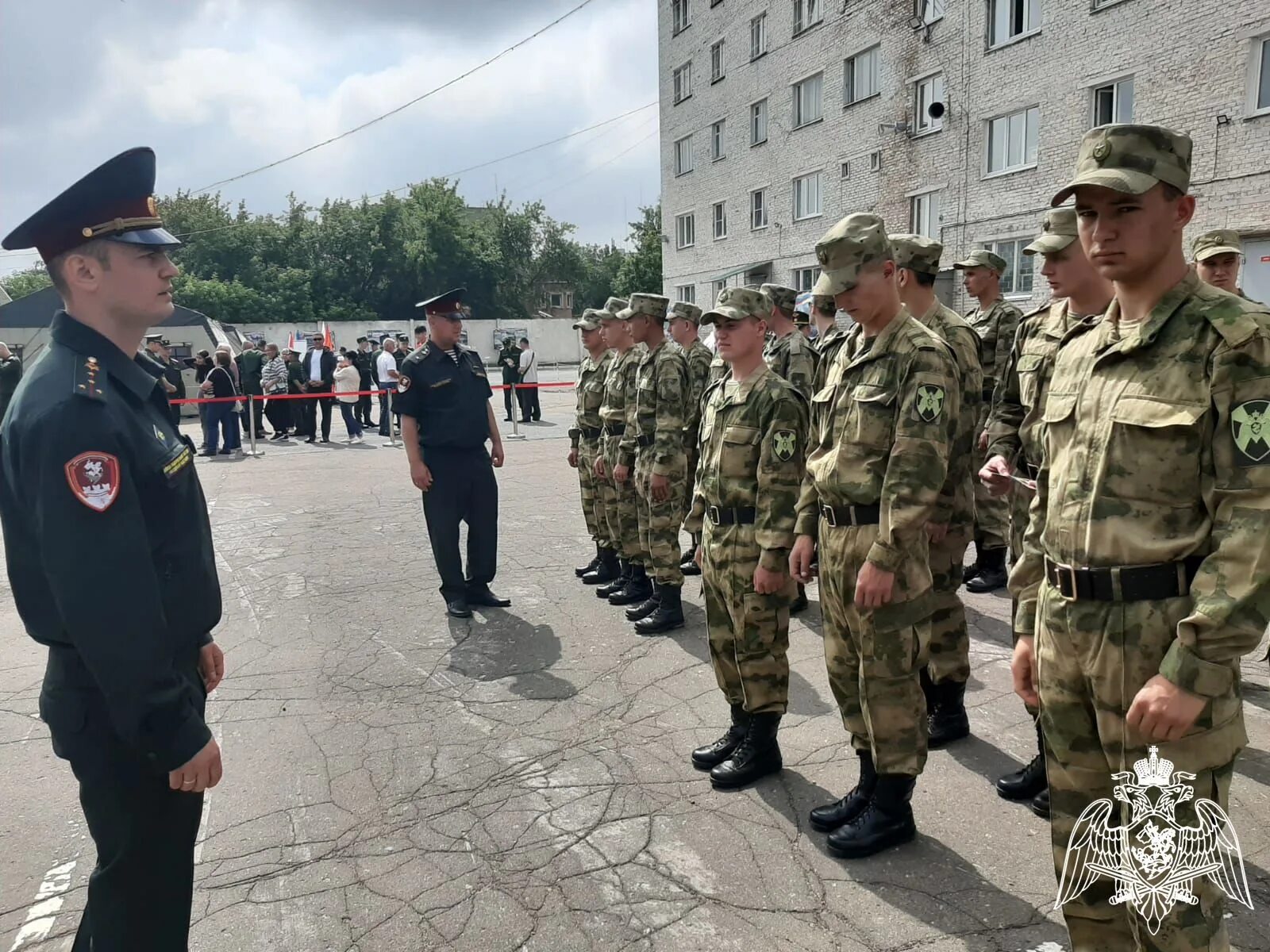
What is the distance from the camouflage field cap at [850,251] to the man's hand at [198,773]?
2.28 metres

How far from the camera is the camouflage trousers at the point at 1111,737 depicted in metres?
1.90

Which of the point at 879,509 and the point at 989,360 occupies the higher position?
the point at 989,360

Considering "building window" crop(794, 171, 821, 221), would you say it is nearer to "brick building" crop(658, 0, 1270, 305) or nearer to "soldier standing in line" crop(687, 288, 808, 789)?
"brick building" crop(658, 0, 1270, 305)

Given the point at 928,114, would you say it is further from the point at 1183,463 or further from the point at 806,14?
the point at 1183,463

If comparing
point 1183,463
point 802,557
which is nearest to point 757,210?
point 802,557

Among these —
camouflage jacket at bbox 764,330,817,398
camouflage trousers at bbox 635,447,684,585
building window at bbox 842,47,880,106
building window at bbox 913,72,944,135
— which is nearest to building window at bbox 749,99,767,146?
building window at bbox 842,47,880,106

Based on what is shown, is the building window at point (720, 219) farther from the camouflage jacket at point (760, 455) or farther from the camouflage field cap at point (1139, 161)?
the camouflage field cap at point (1139, 161)

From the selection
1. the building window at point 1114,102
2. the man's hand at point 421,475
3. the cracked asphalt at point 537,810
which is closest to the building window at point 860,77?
the building window at point 1114,102

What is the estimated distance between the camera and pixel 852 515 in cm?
303

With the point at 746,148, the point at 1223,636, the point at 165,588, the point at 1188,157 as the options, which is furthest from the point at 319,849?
the point at 746,148

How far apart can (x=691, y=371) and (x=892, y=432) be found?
3.22 m

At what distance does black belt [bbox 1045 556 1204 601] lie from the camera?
192 cm

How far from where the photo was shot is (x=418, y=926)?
271 cm

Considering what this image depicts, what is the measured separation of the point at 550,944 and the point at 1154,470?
6.90ft
